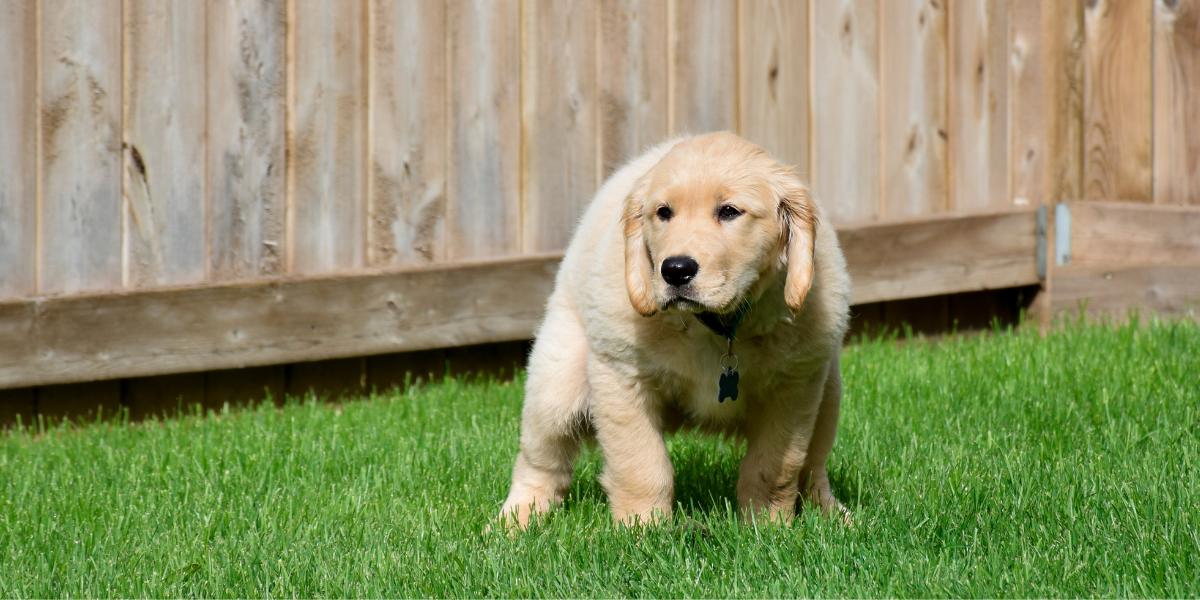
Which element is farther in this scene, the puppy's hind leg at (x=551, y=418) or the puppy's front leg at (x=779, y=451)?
the puppy's hind leg at (x=551, y=418)

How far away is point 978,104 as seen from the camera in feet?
23.1

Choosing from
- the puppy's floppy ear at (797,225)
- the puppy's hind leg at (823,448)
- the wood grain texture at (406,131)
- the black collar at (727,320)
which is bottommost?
the puppy's hind leg at (823,448)

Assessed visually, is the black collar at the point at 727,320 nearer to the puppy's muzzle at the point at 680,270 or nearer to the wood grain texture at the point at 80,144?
the puppy's muzzle at the point at 680,270

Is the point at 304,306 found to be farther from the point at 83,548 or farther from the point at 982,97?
the point at 982,97

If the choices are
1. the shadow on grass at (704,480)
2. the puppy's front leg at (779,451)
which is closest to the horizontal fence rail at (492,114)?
the shadow on grass at (704,480)

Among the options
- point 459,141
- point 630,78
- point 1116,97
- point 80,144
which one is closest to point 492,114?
point 459,141

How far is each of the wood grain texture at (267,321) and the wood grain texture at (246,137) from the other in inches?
6.0

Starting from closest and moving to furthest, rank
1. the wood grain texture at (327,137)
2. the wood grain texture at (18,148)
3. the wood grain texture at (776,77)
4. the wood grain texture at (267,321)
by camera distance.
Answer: the wood grain texture at (18,148) → the wood grain texture at (267,321) → the wood grain texture at (327,137) → the wood grain texture at (776,77)

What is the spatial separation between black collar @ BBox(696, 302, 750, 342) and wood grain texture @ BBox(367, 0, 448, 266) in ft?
8.05

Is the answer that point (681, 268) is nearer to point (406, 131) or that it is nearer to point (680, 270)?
point (680, 270)

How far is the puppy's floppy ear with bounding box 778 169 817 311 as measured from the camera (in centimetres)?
367

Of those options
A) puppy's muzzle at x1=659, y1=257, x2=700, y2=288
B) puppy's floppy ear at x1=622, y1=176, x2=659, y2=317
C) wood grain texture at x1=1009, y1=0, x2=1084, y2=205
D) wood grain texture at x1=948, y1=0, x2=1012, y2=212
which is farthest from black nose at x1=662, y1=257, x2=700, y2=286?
wood grain texture at x1=1009, y1=0, x2=1084, y2=205

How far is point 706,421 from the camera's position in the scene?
4.01m

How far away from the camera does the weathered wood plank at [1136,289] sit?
277 inches
